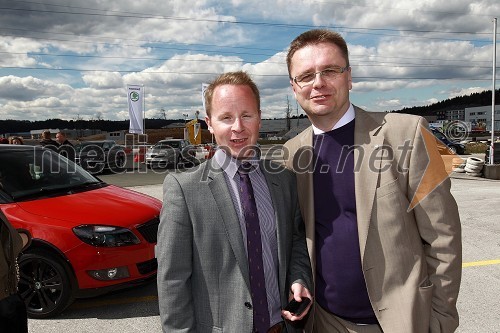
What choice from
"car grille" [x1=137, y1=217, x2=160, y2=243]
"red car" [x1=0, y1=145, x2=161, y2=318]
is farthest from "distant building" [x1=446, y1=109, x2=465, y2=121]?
"red car" [x1=0, y1=145, x2=161, y2=318]

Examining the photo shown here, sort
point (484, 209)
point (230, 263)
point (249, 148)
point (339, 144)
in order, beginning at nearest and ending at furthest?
point (230, 263)
point (249, 148)
point (339, 144)
point (484, 209)

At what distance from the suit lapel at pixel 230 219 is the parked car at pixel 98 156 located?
735 inches

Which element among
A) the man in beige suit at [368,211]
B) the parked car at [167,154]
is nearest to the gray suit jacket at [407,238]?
the man in beige suit at [368,211]

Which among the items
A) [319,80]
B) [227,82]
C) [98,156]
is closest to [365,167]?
[319,80]

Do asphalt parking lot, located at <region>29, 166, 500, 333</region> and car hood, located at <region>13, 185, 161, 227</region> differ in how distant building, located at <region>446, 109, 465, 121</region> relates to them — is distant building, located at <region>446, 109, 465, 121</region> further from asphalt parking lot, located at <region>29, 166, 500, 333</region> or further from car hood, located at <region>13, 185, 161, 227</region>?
car hood, located at <region>13, 185, 161, 227</region>

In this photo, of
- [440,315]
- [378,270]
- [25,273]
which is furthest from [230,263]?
[25,273]

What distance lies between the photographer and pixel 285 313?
1.75 m

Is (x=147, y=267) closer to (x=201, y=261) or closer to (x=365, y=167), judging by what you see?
(x=201, y=261)

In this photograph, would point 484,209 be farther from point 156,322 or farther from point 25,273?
point 25,273

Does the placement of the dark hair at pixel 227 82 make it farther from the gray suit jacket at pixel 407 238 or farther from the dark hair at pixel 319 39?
the gray suit jacket at pixel 407 238

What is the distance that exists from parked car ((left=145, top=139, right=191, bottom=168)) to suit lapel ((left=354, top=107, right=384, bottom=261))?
20.3 metres

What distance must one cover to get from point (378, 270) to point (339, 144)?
1.95ft

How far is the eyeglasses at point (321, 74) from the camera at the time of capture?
6.39 feet

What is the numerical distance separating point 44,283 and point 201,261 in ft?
9.57
